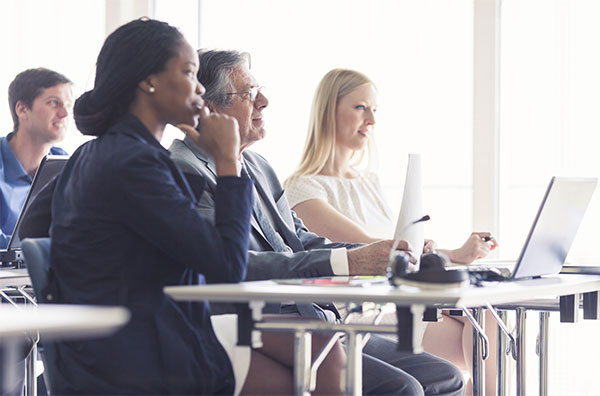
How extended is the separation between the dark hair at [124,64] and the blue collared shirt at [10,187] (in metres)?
1.91

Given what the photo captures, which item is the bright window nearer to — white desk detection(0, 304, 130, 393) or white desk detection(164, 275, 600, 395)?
white desk detection(164, 275, 600, 395)

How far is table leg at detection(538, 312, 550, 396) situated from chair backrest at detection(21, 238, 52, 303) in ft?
5.17

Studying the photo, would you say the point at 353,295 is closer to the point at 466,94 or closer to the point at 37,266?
the point at 37,266

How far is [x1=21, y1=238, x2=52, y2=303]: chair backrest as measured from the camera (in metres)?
1.71

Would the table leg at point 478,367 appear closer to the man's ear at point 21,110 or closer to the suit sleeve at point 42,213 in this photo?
the suit sleeve at point 42,213

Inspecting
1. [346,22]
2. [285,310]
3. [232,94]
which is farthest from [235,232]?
[346,22]

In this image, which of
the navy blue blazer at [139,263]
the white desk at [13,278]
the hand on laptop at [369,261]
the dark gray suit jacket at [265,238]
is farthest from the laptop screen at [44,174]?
the hand on laptop at [369,261]

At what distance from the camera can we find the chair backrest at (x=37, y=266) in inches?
67.2

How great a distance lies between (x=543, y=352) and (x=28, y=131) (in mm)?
2630

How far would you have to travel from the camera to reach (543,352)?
8.65ft

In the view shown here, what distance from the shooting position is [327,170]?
3426mm

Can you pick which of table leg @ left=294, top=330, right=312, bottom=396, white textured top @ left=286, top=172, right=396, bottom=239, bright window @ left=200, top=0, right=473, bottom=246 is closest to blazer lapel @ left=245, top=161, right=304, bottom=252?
white textured top @ left=286, top=172, right=396, bottom=239

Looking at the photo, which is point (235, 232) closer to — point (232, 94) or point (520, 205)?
point (232, 94)

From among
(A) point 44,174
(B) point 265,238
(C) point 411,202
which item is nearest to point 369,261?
(C) point 411,202
